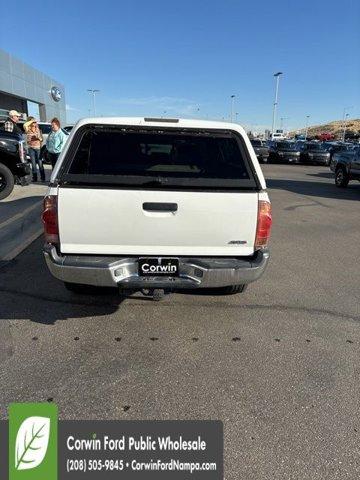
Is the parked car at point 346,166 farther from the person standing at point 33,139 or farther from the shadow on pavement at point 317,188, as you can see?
the person standing at point 33,139

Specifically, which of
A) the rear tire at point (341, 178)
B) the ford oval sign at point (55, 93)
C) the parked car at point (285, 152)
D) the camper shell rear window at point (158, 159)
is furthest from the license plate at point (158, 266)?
the ford oval sign at point (55, 93)

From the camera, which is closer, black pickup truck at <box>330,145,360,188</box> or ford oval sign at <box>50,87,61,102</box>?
black pickup truck at <box>330,145,360,188</box>

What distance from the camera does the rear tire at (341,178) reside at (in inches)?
567

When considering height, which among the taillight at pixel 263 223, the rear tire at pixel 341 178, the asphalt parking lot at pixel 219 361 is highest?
the taillight at pixel 263 223

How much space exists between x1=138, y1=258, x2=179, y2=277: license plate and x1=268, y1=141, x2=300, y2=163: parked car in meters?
26.5

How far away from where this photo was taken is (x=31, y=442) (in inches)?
92.0

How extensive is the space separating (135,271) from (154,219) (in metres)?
0.47

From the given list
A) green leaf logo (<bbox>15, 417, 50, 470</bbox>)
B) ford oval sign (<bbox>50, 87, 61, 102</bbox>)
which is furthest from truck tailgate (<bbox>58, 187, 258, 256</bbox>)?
ford oval sign (<bbox>50, 87, 61, 102</bbox>)

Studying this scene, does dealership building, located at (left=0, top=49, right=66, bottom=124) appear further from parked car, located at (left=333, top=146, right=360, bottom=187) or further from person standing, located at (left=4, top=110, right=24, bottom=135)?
parked car, located at (left=333, top=146, right=360, bottom=187)

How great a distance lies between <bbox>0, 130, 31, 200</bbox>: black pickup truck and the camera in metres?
9.54

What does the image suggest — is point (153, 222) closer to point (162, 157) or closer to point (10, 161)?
point (162, 157)

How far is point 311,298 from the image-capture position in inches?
180

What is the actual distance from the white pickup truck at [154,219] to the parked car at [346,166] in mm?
11286

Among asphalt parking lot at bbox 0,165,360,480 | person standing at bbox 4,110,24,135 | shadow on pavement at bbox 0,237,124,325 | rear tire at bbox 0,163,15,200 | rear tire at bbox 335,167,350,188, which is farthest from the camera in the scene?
rear tire at bbox 335,167,350,188
